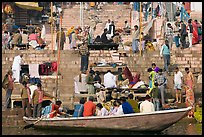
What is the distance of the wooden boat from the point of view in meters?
14.6

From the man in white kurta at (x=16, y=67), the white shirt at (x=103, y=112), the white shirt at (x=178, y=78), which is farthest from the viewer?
the man in white kurta at (x=16, y=67)

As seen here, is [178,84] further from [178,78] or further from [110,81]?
[110,81]

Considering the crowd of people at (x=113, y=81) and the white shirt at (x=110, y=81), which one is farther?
the white shirt at (x=110, y=81)

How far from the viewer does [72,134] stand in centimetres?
1533

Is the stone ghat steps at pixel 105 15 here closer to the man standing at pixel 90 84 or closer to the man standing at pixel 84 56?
the man standing at pixel 84 56

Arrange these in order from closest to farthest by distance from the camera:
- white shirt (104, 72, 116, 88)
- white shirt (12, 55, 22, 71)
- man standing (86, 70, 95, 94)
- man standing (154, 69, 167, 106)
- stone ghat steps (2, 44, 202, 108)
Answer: man standing (154, 69, 167, 106) → man standing (86, 70, 95, 94) → white shirt (104, 72, 116, 88) → white shirt (12, 55, 22, 71) → stone ghat steps (2, 44, 202, 108)

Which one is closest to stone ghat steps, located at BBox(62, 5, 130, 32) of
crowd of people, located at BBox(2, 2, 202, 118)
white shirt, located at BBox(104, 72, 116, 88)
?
crowd of people, located at BBox(2, 2, 202, 118)

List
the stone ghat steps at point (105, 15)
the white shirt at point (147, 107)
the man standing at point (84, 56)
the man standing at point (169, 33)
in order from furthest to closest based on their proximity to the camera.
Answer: the stone ghat steps at point (105, 15)
the man standing at point (169, 33)
the man standing at point (84, 56)
the white shirt at point (147, 107)

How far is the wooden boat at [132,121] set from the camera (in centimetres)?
1456

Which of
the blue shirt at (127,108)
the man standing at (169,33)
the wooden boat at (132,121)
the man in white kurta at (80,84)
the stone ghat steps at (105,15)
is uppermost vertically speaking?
the stone ghat steps at (105,15)

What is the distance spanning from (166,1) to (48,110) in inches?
506

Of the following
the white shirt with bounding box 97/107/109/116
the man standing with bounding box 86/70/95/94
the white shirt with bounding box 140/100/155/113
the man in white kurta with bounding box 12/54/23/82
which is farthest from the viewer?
the man in white kurta with bounding box 12/54/23/82

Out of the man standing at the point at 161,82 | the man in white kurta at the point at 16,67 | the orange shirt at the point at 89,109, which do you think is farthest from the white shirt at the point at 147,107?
the man in white kurta at the point at 16,67

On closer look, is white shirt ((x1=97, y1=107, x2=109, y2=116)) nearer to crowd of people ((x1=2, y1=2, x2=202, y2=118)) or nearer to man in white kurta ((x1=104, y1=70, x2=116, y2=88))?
crowd of people ((x1=2, y1=2, x2=202, y2=118))
